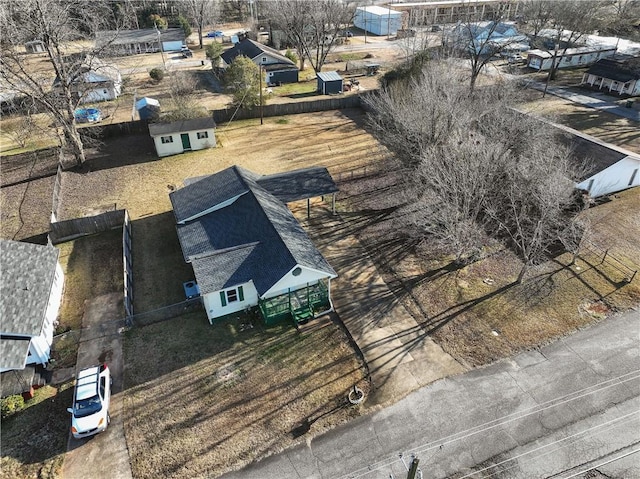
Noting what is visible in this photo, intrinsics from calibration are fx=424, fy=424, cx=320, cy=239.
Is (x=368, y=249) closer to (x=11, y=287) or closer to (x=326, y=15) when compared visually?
(x=11, y=287)

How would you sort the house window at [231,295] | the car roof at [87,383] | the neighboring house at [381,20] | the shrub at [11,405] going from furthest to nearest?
the neighboring house at [381,20]
the house window at [231,295]
the shrub at [11,405]
the car roof at [87,383]

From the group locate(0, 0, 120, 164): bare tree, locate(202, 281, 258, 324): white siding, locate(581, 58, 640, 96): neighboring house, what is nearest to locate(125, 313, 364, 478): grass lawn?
locate(202, 281, 258, 324): white siding

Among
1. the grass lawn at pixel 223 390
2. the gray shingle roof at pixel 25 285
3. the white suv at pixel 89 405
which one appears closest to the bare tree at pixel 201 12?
the gray shingle roof at pixel 25 285

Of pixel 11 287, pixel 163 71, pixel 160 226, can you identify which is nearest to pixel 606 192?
pixel 160 226

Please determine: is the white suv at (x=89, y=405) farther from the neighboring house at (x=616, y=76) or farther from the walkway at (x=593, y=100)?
the neighboring house at (x=616, y=76)

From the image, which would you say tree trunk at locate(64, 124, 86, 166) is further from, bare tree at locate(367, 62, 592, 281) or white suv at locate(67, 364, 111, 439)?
bare tree at locate(367, 62, 592, 281)
